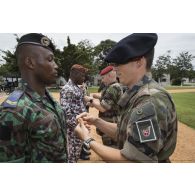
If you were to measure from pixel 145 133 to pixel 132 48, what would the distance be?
0.54 m

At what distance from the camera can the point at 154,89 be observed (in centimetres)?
169

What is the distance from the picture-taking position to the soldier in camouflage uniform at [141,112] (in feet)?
5.24

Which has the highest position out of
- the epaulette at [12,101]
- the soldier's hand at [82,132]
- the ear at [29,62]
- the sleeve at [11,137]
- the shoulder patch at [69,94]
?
the ear at [29,62]

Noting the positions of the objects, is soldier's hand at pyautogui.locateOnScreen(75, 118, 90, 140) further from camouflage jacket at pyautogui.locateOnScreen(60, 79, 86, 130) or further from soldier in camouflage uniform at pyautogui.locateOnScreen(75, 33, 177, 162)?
camouflage jacket at pyautogui.locateOnScreen(60, 79, 86, 130)

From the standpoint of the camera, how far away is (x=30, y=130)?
1.75 meters

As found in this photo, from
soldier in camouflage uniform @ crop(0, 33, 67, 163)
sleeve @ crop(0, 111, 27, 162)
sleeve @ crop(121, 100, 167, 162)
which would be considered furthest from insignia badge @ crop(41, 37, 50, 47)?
sleeve @ crop(121, 100, 167, 162)

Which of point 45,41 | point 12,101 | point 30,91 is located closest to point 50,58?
point 45,41

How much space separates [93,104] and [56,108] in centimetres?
269

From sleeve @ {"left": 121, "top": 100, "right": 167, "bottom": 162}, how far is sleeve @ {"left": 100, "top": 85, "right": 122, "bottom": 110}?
Answer: 282 cm

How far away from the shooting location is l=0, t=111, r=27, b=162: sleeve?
1.67 m

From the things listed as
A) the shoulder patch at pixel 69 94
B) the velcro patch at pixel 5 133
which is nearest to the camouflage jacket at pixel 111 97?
Answer: the shoulder patch at pixel 69 94

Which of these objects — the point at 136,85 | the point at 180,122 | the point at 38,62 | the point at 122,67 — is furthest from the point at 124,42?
the point at 180,122

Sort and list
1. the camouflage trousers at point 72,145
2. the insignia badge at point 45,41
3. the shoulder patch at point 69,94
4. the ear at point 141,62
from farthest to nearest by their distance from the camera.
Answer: the camouflage trousers at point 72,145 → the shoulder patch at point 69,94 → the insignia badge at point 45,41 → the ear at point 141,62

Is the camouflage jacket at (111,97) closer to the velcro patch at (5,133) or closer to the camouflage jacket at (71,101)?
the camouflage jacket at (71,101)
